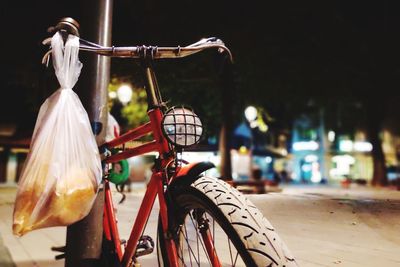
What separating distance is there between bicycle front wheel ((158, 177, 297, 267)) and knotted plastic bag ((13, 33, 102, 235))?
0.52 metres

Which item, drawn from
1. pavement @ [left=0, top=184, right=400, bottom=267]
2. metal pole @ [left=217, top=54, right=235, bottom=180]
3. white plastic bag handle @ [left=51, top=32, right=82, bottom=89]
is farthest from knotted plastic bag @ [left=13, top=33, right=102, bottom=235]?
metal pole @ [left=217, top=54, right=235, bottom=180]

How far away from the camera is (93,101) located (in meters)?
2.77

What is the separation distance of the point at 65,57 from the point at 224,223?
53.8 inches

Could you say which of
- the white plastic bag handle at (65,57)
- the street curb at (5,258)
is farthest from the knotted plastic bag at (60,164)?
the street curb at (5,258)

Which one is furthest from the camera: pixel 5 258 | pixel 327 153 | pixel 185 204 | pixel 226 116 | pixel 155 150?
pixel 327 153

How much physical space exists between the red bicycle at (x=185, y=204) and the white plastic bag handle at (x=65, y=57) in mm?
64

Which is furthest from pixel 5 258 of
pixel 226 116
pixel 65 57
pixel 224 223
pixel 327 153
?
pixel 327 153

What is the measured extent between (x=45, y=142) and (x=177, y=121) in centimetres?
77

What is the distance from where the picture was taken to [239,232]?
1.50 metres

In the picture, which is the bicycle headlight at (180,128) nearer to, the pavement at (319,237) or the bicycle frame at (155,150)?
the bicycle frame at (155,150)

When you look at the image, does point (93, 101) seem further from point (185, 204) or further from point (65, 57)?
point (185, 204)

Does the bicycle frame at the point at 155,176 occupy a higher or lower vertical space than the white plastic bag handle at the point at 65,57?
lower

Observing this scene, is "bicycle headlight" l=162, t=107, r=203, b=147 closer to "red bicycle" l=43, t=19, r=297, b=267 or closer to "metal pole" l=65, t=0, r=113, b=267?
"red bicycle" l=43, t=19, r=297, b=267

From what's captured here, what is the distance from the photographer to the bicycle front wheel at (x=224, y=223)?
146 cm
